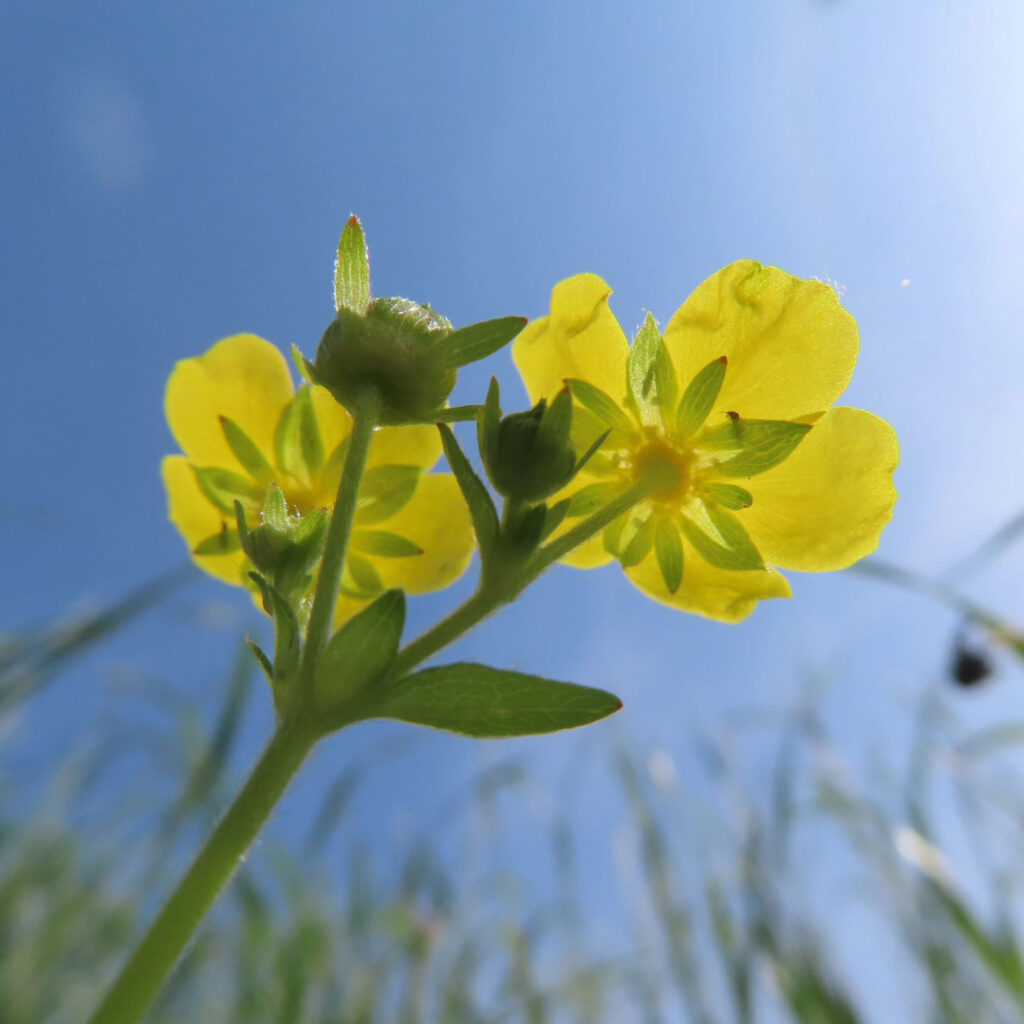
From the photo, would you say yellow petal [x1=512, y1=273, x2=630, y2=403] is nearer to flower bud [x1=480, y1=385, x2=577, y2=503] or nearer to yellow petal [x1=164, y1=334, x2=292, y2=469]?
flower bud [x1=480, y1=385, x2=577, y2=503]

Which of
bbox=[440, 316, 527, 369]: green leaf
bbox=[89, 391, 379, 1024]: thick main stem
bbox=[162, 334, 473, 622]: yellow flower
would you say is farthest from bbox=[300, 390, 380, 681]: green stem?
bbox=[162, 334, 473, 622]: yellow flower

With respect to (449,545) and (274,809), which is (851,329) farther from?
(274,809)

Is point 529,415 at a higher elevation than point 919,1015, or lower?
lower

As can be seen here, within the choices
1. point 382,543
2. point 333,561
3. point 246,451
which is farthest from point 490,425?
point 246,451

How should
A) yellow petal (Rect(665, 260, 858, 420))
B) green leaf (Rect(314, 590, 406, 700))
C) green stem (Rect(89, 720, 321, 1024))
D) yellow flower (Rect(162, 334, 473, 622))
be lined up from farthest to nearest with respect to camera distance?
yellow flower (Rect(162, 334, 473, 622)) → yellow petal (Rect(665, 260, 858, 420)) → green leaf (Rect(314, 590, 406, 700)) → green stem (Rect(89, 720, 321, 1024))

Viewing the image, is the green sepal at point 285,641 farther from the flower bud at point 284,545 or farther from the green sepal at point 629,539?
the green sepal at point 629,539

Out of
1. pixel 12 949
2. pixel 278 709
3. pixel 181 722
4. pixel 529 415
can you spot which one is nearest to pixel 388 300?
pixel 529 415

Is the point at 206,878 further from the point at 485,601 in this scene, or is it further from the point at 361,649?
the point at 485,601

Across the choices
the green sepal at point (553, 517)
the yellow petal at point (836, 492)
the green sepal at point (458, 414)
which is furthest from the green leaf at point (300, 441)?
the yellow petal at point (836, 492)
